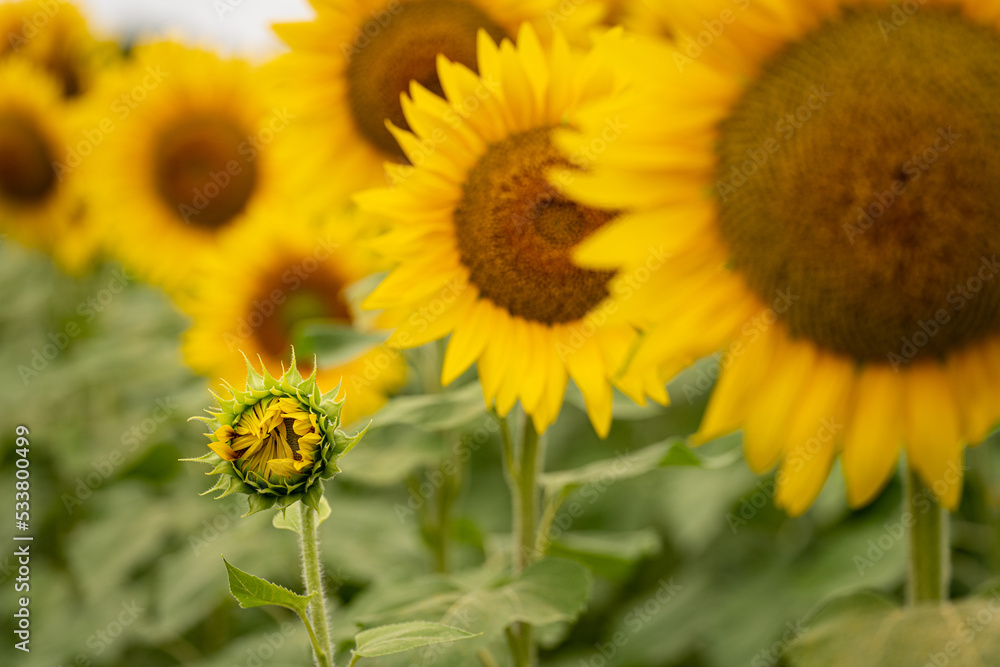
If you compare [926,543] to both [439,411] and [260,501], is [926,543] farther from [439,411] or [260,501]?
[260,501]

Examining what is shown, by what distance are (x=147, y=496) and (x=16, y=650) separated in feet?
2.03

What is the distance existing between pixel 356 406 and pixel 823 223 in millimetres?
1704

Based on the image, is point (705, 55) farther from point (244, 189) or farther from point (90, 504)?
point (90, 504)

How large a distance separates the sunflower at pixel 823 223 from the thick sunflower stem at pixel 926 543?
19cm

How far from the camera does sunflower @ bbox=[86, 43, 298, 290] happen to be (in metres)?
3.39

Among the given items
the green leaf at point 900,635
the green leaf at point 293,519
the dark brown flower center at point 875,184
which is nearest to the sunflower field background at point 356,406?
the green leaf at point 900,635

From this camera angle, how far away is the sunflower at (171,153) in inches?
134

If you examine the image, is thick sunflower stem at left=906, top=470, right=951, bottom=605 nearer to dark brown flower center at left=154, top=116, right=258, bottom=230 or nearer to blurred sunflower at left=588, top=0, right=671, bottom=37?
blurred sunflower at left=588, top=0, right=671, bottom=37

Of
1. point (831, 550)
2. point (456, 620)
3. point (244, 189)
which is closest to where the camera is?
point (456, 620)

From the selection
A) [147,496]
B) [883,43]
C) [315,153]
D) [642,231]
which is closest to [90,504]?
[147,496]

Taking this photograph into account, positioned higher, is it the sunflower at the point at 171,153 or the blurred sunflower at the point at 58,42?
the blurred sunflower at the point at 58,42

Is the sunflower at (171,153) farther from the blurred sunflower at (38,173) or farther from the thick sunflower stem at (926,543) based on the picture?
the thick sunflower stem at (926,543)

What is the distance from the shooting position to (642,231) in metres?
1.14

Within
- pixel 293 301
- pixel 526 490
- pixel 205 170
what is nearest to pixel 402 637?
pixel 526 490
